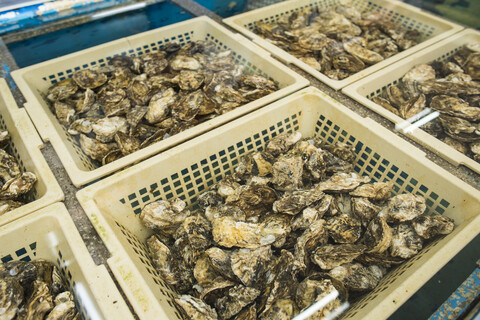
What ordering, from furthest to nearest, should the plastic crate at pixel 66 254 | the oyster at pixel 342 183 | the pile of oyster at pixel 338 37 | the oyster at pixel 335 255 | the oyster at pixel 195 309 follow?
the pile of oyster at pixel 338 37 < the oyster at pixel 342 183 < the oyster at pixel 335 255 < the oyster at pixel 195 309 < the plastic crate at pixel 66 254

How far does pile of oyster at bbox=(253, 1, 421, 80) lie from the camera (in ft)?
6.51

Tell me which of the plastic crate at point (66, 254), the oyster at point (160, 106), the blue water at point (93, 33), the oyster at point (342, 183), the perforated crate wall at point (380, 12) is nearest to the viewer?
the plastic crate at point (66, 254)

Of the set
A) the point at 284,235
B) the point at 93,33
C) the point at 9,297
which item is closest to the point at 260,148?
the point at 284,235

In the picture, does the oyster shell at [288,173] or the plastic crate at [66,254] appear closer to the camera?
the plastic crate at [66,254]

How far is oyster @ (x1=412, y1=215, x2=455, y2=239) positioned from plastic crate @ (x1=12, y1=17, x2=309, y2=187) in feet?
2.89

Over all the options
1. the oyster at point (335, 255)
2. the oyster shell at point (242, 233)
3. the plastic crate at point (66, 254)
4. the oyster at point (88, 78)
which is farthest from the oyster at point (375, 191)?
the oyster at point (88, 78)

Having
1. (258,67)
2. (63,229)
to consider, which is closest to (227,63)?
(258,67)

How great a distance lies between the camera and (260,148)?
5.43ft

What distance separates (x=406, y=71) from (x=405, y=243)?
1.21 meters

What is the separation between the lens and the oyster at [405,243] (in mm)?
1188

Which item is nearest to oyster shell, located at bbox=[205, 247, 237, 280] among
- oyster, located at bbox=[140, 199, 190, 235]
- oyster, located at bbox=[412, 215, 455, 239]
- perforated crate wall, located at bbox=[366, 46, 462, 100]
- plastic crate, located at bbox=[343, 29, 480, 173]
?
oyster, located at bbox=[140, 199, 190, 235]

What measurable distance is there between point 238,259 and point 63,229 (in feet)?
2.09

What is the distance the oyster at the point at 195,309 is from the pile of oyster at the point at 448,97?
130 centimetres

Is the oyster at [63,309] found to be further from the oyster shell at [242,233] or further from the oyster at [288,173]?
the oyster at [288,173]
